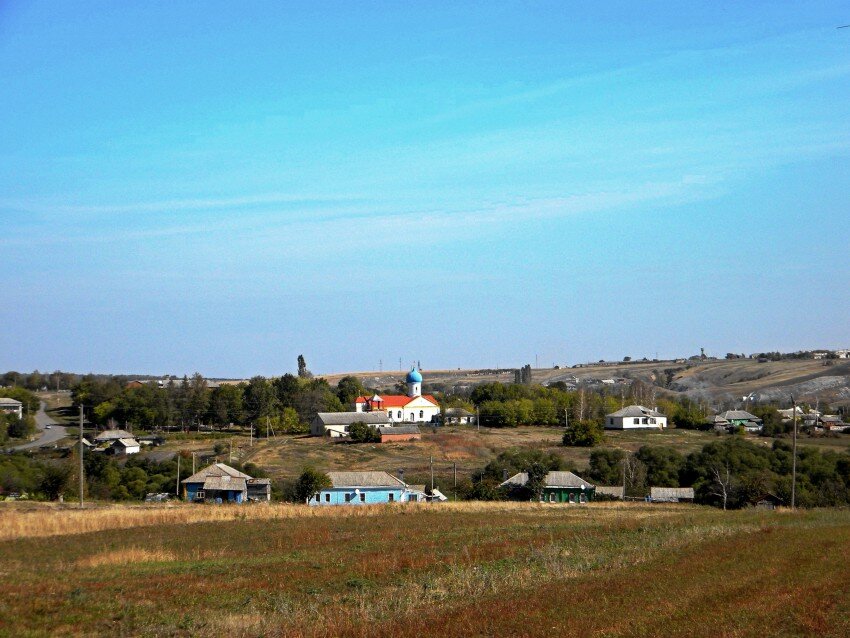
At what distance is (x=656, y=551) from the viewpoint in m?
29.0

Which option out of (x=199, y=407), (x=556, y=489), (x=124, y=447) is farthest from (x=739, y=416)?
(x=124, y=447)

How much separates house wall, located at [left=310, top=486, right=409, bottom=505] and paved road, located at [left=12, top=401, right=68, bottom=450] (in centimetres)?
3866

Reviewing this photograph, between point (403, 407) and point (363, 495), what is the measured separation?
55965 mm

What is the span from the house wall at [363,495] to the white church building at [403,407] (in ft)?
169

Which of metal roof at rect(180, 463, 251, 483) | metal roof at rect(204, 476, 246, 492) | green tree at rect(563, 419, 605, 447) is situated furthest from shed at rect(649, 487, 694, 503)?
metal roof at rect(180, 463, 251, 483)

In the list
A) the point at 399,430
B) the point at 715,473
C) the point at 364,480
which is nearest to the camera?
the point at 715,473

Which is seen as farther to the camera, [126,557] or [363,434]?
[363,434]

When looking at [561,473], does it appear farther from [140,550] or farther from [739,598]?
[739,598]

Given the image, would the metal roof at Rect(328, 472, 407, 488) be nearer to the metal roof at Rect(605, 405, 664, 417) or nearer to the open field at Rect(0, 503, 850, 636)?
the open field at Rect(0, 503, 850, 636)

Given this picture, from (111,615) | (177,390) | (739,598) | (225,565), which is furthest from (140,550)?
(177,390)

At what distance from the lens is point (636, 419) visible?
362 feet

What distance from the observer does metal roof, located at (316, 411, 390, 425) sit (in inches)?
4128

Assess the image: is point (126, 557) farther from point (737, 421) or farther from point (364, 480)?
point (737, 421)

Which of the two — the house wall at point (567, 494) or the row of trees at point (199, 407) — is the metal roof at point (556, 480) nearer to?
the house wall at point (567, 494)
